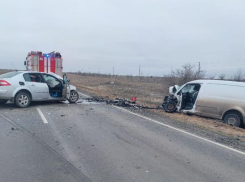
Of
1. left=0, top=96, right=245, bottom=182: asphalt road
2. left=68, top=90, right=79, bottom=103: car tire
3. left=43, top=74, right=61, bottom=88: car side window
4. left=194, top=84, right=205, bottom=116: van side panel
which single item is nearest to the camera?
left=0, top=96, right=245, bottom=182: asphalt road

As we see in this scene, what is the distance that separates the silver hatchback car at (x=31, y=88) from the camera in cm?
935

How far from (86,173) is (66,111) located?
19.1 ft

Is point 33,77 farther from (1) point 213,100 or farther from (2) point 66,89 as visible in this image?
(1) point 213,100

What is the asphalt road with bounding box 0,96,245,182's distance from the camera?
13.1 ft

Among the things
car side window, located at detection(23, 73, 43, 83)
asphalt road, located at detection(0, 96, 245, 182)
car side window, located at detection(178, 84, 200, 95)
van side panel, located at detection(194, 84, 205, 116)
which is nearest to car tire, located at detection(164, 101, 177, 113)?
car side window, located at detection(178, 84, 200, 95)

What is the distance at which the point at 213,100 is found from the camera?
941 cm

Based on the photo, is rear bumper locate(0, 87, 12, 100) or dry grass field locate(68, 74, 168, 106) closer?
rear bumper locate(0, 87, 12, 100)

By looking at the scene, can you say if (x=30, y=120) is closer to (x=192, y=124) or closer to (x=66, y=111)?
(x=66, y=111)

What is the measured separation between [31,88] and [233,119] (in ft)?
27.5

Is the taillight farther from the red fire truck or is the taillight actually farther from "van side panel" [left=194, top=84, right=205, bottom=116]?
"van side panel" [left=194, top=84, right=205, bottom=116]

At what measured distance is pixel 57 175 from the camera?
3.88m

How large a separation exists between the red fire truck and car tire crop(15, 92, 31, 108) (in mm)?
6141

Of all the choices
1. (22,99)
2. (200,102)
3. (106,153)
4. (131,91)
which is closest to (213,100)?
(200,102)

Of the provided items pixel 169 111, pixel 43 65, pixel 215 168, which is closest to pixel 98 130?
pixel 215 168
